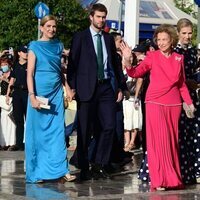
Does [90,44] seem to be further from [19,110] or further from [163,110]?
[19,110]

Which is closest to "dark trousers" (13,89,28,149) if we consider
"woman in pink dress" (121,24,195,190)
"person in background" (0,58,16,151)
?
"person in background" (0,58,16,151)

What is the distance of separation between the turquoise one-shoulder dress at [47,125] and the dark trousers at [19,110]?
15.6ft

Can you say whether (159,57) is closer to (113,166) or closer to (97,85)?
(97,85)

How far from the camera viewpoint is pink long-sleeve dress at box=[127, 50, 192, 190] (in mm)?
9281

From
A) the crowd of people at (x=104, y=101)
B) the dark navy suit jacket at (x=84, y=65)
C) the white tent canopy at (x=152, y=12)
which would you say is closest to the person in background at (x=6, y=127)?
the crowd of people at (x=104, y=101)

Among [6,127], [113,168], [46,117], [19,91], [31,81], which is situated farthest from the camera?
[6,127]

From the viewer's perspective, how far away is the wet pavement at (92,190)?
8.72m

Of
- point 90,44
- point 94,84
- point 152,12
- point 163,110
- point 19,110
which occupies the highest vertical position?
point 152,12

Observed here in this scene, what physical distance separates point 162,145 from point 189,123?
768 mm

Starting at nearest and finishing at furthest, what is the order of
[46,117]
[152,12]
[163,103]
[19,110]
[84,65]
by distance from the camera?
[163,103], [46,117], [84,65], [19,110], [152,12]

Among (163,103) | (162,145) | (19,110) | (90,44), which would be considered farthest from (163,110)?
(19,110)

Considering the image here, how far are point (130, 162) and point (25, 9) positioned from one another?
60.4ft

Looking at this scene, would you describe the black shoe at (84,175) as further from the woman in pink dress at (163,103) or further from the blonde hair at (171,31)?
the blonde hair at (171,31)

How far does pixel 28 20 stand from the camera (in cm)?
2931
